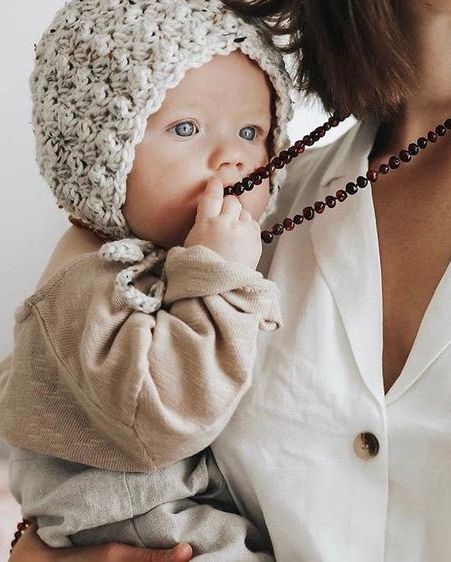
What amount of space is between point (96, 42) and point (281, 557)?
559 mm

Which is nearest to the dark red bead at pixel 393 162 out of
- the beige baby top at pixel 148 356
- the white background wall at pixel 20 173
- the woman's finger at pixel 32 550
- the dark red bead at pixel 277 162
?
→ the dark red bead at pixel 277 162

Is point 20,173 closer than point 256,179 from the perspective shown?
No

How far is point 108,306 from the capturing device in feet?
3.39

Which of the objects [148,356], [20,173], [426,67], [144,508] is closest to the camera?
[148,356]

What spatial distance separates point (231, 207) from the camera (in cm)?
107

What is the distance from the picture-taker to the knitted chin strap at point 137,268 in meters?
1.02

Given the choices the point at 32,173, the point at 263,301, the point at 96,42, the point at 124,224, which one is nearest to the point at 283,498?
the point at 263,301

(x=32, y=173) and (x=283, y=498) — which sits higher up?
(x=32, y=173)

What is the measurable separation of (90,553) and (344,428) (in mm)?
303

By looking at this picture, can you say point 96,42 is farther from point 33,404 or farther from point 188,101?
point 33,404

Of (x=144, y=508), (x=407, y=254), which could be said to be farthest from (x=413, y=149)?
(x=144, y=508)

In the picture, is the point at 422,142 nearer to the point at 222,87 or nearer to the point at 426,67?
the point at 426,67

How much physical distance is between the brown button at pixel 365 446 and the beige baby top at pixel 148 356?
14cm

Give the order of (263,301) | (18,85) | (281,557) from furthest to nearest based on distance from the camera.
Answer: (18,85) < (281,557) < (263,301)
